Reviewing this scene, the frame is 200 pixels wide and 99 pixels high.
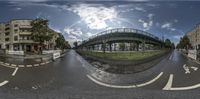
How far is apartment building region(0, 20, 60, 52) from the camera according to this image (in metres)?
2.01

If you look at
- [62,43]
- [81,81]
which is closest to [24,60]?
Result: [62,43]

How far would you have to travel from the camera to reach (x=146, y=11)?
7.06 ft

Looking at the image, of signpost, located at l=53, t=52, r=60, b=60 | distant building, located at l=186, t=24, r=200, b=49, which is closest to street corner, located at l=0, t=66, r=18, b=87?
signpost, located at l=53, t=52, r=60, b=60

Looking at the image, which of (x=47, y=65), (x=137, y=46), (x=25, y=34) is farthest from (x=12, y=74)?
(x=137, y=46)

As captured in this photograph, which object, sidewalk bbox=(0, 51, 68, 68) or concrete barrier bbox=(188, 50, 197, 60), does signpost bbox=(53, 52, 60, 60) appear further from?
concrete barrier bbox=(188, 50, 197, 60)

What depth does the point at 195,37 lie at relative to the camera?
2.05m

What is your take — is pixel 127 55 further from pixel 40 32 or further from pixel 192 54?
pixel 40 32

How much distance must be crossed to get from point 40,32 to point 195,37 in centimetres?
153

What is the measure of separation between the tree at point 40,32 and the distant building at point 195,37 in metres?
1.43

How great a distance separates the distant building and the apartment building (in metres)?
1.39

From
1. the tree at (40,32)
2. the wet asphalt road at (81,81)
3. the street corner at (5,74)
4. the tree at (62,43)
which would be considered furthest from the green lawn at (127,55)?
the street corner at (5,74)

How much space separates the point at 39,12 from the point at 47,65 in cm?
59

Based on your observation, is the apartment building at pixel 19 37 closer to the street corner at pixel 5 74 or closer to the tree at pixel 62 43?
the tree at pixel 62 43

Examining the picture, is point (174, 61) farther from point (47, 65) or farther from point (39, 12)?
point (39, 12)
